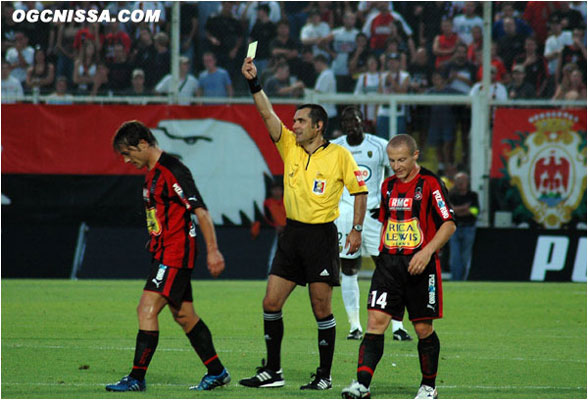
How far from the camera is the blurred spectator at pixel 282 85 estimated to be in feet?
60.9

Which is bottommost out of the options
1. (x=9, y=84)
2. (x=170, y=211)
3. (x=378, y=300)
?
(x=378, y=300)

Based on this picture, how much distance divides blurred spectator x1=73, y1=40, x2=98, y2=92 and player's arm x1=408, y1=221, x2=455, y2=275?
1267cm

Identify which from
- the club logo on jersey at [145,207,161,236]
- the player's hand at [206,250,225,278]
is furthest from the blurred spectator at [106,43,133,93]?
the player's hand at [206,250,225,278]

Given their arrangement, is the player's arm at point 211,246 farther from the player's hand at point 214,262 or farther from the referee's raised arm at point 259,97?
the referee's raised arm at point 259,97

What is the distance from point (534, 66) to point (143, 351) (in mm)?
13340

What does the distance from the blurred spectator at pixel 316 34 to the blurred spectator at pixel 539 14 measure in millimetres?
3812

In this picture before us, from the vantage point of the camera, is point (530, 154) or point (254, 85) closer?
point (254, 85)

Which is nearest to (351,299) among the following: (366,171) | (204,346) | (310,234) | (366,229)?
(366,229)

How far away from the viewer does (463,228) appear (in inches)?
688

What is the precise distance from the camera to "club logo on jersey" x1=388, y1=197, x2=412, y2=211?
7059 mm

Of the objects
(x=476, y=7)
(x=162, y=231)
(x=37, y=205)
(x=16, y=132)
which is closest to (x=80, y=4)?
(x=16, y=132)

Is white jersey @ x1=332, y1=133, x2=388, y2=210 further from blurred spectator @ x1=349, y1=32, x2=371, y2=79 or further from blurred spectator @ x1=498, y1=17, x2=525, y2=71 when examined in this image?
blurred spectator @ x1=498, y1=17, x2=525, y2=71

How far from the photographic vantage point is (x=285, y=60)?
61.4 feet

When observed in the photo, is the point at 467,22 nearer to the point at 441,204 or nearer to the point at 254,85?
the point at 254,85
